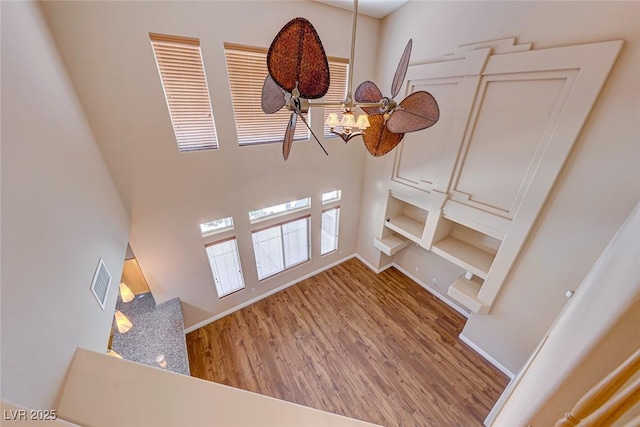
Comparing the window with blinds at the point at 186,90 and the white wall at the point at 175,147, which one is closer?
the white wall at the point at 175,147

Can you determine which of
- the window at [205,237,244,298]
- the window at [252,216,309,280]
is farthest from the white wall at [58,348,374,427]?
the window at [252,216,309,280]

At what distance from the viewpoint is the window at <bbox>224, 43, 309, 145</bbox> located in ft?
9.43

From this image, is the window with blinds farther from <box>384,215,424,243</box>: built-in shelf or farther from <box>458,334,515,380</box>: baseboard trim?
<box>458,334,515,380</box>: baseboard trim

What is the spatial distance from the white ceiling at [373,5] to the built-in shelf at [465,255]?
3.93 metres

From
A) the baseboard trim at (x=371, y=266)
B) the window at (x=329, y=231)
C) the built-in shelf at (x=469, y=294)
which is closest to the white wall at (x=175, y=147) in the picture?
the window at (x=329, y=231)

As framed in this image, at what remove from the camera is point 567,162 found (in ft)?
7.69

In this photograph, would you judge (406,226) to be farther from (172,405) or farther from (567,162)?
(172,405)

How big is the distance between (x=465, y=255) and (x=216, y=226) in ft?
13.8

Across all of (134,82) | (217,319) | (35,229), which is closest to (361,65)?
(134,82)

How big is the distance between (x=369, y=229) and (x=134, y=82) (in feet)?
15.4

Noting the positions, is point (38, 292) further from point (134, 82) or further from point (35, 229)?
point (134, 82)

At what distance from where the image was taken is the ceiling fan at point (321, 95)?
92 centimetres

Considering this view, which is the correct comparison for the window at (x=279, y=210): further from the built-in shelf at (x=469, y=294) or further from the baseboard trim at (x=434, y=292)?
the built-in shelf at (x=469, y=294)

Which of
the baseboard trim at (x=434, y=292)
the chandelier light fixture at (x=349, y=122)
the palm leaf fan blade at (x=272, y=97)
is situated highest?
the palm leaf fan blade at (x=272, y=97)
